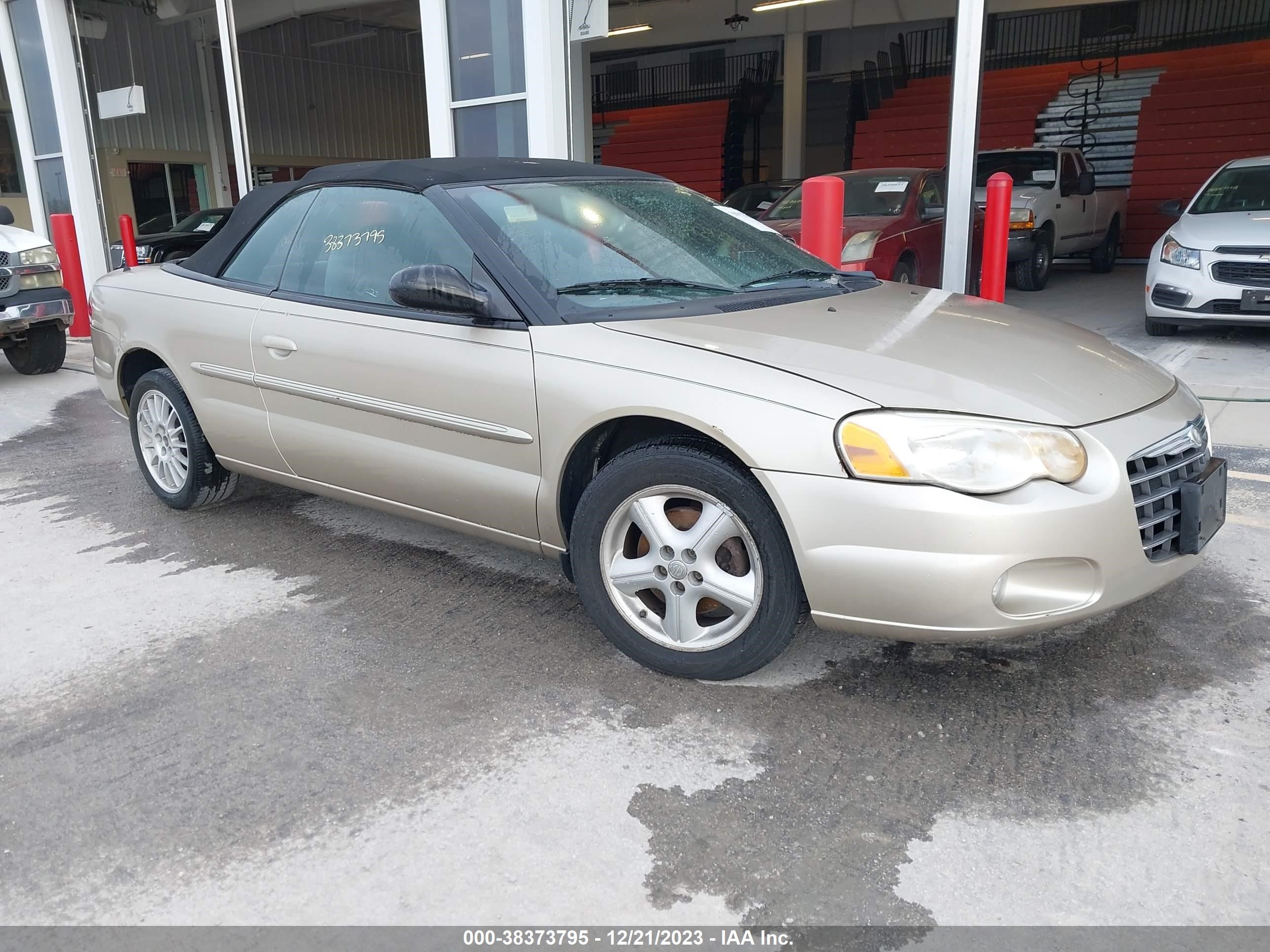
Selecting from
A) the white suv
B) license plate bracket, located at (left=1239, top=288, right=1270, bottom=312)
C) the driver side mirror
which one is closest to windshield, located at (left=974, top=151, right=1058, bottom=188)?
the white suv

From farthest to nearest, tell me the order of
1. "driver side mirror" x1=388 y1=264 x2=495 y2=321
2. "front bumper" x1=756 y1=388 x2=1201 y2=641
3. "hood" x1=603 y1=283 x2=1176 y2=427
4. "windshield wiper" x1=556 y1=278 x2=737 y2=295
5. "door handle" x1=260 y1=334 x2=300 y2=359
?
"door handle" x1=260 y1=334 x2=300 y2=359, "windshield wiper" x1=556 y1=278 x2=737 y2=295, "driver side mirror" x1=388 y1=264 x2=495 y2=321, "hood" x1=603 y1=283 x2=1176 y2=427, "front bumper" x1=756 y1=388 x2=1201 y2=641

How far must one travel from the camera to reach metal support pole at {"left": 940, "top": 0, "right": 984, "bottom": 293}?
743 centimetres

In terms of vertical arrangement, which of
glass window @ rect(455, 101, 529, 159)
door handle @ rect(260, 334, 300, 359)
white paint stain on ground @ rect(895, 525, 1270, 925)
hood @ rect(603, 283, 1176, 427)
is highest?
glass window @ rect(455, 101, 529, 159)

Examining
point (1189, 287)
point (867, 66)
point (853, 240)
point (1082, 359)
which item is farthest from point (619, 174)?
point (867, 66)

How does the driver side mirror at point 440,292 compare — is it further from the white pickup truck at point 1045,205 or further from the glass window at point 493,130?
the white pickup truck at point 1045,205

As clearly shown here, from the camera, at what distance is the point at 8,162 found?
2217cm

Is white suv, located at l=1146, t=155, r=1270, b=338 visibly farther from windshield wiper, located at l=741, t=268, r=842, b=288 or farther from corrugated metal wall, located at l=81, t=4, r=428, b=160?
corrugated metal wall, located at l=81, t=4, r=428, b=160

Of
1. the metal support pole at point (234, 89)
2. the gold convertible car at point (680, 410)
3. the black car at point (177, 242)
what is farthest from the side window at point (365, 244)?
the black car at point (177, 242)

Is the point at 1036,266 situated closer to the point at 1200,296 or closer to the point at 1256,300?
the point at 1200,296

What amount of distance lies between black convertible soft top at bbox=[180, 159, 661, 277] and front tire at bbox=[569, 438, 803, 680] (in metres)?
1.31

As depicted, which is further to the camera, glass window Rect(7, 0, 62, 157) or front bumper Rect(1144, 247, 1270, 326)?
glass window Rect(7, 0, 62, 157)

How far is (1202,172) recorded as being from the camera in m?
16.7

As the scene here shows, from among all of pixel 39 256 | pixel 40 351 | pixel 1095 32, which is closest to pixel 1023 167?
pixel 39 256

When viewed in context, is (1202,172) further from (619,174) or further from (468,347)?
(468,347)
